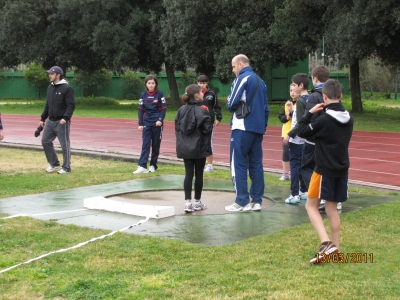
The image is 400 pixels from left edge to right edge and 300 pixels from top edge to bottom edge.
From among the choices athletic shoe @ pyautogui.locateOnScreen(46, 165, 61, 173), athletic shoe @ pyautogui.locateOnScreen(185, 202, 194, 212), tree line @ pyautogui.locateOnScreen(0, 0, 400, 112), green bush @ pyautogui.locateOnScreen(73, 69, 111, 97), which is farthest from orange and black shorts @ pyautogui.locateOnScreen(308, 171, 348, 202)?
green bush @ pyautogui.locateOnScreen(73, 69, 111, 97)

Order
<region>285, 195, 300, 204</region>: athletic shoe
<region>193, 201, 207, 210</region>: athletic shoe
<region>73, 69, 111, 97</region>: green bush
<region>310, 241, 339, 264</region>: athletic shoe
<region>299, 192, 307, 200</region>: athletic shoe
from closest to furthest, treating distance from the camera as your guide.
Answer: <region>310, 241, 339, 264</region>: athletic shoe → <region>193, 201, 207, 210</region>: athletic shoe → <region>285, 195, 300, 204</region>: athletic shoe → <region>299, 192, 307, 200</region>: athletic shoe → <region>73, 69, 111, 97</region>: green bush

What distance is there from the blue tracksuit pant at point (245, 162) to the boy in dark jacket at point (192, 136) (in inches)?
14.8

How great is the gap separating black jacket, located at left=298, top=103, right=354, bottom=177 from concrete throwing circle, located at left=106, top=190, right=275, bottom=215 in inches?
106

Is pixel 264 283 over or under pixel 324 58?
under

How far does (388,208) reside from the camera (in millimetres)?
8570

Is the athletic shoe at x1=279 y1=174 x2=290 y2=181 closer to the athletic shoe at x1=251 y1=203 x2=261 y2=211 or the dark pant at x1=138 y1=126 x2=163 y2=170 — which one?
the dark pant at x1=138 y1=126 x2=163 y2=170

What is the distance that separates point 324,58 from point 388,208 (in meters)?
20.4

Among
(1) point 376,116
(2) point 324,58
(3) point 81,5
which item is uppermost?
(3) point 81,5

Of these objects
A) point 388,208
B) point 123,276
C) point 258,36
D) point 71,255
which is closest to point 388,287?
point 123,276

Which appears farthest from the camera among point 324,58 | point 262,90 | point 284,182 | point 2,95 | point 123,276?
point 2,95

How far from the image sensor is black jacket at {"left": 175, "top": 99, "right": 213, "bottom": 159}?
8430 millimetres

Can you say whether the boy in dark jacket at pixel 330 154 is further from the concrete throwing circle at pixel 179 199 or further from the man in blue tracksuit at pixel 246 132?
the concrete throwing circle at pixel 179 199

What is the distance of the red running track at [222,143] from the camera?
1385 centimetres

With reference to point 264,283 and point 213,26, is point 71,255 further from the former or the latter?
point 213,26
